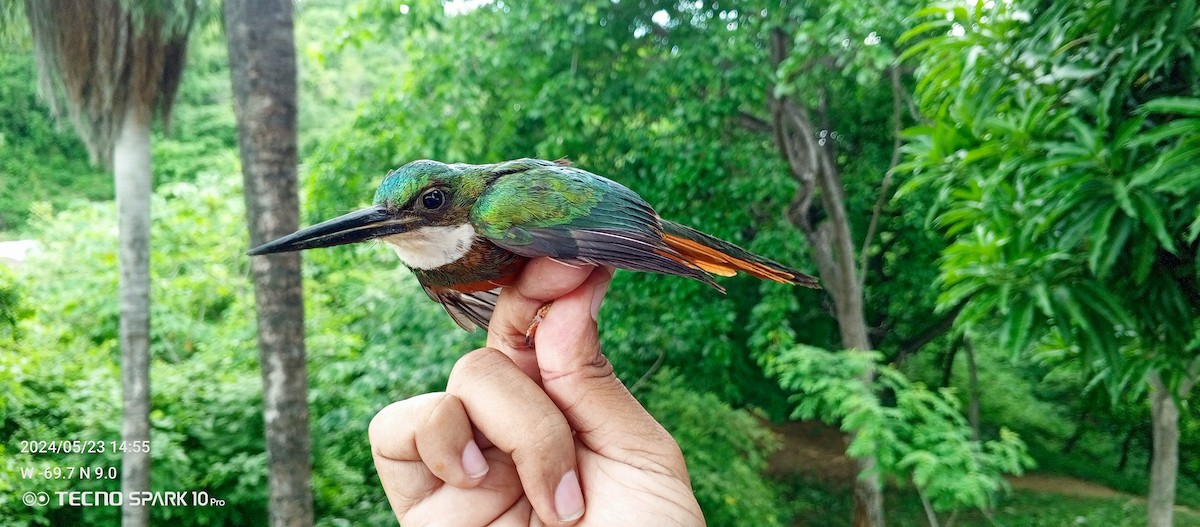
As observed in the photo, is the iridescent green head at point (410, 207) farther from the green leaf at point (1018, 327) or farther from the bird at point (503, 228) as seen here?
the green leaf at point (1018, 327)

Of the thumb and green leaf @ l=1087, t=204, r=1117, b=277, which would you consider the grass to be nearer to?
green leaf @ l=1087, t=204, r=1117, b=277

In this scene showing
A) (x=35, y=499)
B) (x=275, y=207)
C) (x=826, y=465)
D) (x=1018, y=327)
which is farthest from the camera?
(x=826, y=465)

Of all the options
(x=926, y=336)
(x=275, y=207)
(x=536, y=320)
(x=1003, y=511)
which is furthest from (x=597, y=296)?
(x=1003, y=511)

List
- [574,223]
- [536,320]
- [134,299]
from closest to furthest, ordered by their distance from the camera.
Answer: [574,223]
[536,320]
[134,299]

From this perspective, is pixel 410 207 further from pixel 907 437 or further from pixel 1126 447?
pixel 1126 447

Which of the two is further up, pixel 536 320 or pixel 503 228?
pixel 503 228

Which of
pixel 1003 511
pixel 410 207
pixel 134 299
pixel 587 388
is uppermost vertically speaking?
pixel 410 207

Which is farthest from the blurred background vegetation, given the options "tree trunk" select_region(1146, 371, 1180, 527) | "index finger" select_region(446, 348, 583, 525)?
"index finger" select_region(446, 348, 583, 525)

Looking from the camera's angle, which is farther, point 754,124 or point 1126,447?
point 1126,447
